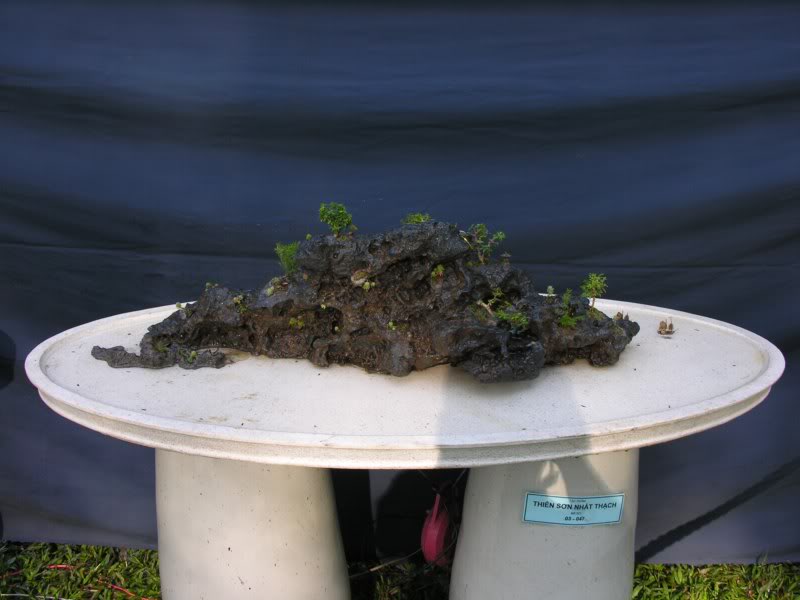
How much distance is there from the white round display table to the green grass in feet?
3.11

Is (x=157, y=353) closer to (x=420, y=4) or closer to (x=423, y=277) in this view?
(x=423, y=277)

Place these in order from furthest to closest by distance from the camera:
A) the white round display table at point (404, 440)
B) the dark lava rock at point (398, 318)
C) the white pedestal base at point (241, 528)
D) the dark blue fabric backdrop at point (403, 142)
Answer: the dark blue fabric backdrop at point (403, 142)
the white pedestal base at point (241, 528)
the dark lava rock at point (398, 318)
the white round display table at point (404, 440)

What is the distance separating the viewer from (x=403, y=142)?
3.12 metres

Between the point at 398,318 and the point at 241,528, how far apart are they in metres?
0.77

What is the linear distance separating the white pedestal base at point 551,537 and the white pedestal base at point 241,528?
0.49 metres

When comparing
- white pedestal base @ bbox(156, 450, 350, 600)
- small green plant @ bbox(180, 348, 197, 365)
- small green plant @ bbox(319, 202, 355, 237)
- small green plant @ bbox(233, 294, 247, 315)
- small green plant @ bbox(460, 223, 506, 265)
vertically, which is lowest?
white pedestal base @ bbox(156, 450, 350, 600)

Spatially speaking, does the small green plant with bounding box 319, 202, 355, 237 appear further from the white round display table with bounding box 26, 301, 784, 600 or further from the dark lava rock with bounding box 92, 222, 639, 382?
the white round display table with bounding box 26, 301, 784, 600

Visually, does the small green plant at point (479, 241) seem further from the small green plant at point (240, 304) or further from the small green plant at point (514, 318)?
the small green plant at point (240, 304)

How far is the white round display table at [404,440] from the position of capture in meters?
1.72

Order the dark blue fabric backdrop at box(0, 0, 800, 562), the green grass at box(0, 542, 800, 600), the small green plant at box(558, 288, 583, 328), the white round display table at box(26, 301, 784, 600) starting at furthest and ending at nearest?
the green grass at box(0, 542, 800, 600), the dark blue fabric backdrop at box(0, 0, 800, 562), the small green plant at box(558, 288, 583, 328), the white round display table at box(26, 301, 784, 600)

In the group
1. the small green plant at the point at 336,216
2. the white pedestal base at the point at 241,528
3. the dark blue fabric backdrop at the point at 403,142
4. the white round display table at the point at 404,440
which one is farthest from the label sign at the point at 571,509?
the dark blue fabric backdrop at the point at 403,142

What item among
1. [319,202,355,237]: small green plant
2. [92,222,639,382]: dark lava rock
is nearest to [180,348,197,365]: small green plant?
[92,222,639,382]: dark lava rock

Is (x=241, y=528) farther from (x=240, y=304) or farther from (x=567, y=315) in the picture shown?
(x=567, y=315)

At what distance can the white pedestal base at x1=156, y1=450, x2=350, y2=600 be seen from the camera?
7.41ft
